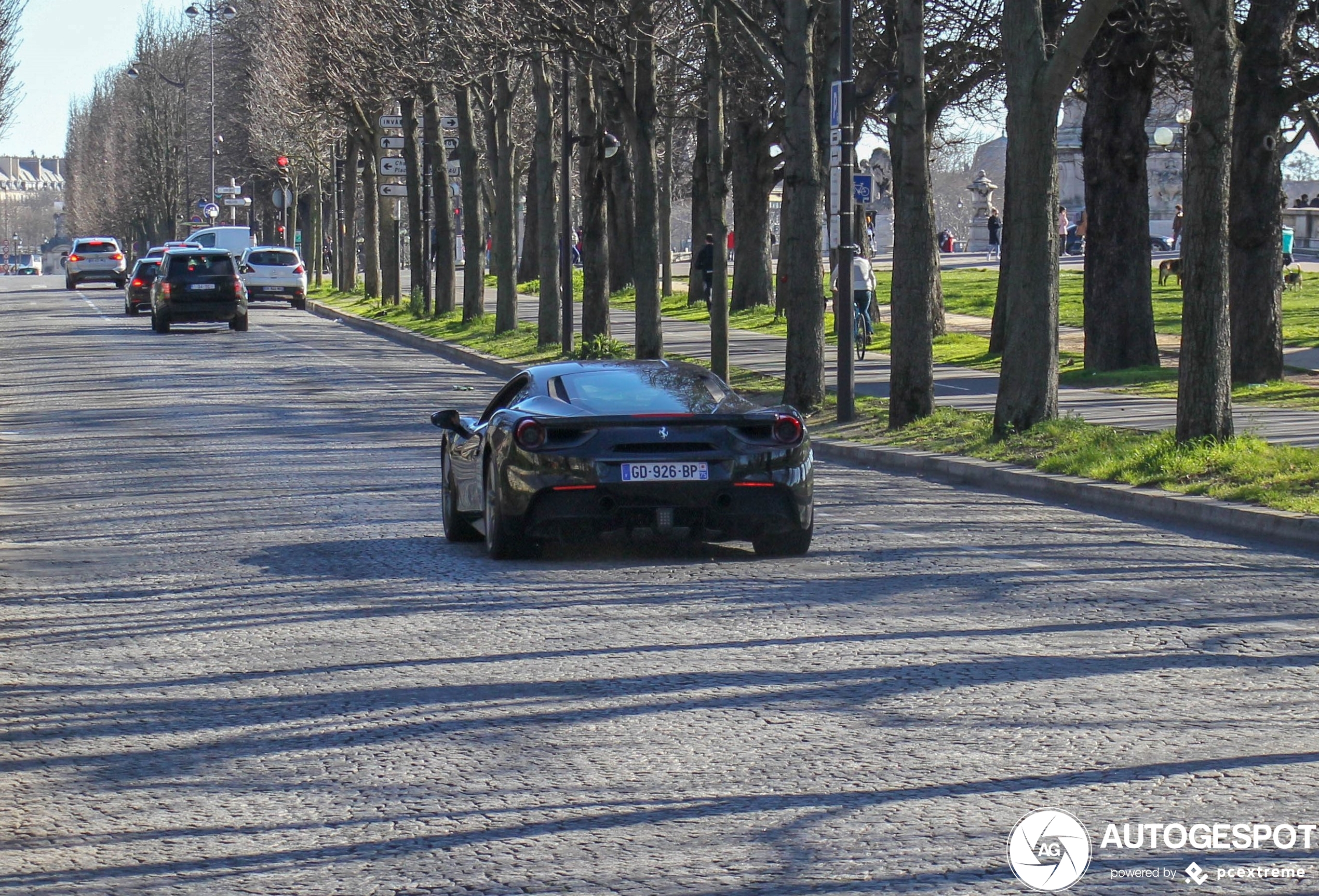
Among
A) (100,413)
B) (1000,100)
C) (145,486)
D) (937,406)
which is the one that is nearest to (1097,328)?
(937,406)

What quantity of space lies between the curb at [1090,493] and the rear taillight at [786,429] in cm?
335

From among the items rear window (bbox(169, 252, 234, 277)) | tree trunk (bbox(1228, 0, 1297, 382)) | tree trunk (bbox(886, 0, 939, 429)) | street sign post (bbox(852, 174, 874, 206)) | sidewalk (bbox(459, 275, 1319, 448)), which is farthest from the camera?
rear window (bbox(169, 252, 234, 277))

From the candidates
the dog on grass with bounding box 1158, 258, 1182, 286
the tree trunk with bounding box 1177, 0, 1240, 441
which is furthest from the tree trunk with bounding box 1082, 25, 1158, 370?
the dog on grass with bounding box 1158, 258, 1182, 286

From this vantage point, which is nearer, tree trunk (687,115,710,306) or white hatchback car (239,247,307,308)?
tree trunk (687,115,710,306)

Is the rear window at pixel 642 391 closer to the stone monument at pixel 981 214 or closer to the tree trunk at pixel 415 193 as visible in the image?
the tree trunk at pixel 415 193

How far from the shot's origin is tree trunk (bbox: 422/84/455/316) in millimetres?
44969

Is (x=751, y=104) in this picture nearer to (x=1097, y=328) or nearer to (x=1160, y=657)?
(x=1097, y=328)

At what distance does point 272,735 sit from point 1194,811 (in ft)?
10.4

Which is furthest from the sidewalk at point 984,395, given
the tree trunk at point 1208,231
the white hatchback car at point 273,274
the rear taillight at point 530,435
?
the white hatchback car at point 273,274

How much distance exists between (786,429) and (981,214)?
80.5 metres

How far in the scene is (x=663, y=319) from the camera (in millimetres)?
45188

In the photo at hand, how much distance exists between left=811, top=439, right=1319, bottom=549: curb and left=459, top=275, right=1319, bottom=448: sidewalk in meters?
1.96

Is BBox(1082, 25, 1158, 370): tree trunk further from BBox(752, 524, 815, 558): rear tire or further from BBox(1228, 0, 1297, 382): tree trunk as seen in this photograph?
BBox(752, 524, 815, 558): rear tire

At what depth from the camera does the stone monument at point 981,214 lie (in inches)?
3356
